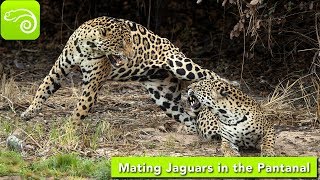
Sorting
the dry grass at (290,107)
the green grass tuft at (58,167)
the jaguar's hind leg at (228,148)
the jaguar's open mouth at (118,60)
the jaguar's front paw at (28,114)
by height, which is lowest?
the green grass tuft at (58,167)

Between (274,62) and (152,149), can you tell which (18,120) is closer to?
(152,149)

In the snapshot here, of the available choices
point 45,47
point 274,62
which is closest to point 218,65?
point 274,62

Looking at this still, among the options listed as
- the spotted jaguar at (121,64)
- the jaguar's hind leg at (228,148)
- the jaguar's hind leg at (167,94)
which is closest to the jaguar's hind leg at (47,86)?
the spotted jaguar at (121,64)

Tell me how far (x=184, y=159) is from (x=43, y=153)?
155cm

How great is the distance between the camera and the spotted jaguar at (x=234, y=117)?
28.2ft

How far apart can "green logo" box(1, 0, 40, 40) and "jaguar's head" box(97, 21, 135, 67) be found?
182cm

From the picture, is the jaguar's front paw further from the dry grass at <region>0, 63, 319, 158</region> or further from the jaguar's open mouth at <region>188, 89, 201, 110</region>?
the jaguar's open mouth at <region>188, 89, 201, 110</region>

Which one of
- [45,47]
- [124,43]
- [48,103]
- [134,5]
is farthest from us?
[134,5]

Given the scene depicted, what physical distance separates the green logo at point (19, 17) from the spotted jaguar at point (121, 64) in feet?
4.64

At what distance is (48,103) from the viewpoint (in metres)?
11.1

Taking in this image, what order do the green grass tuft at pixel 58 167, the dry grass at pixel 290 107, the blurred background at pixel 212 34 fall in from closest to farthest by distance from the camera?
the green grass tuft at pixel 58 167 < the dry grass at pixel 290 107 < the blurred background at pixel 212 34

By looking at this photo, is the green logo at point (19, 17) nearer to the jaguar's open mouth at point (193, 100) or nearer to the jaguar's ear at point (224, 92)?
the jaguar's open mouth at point (193, 100)

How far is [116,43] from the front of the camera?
368 inches

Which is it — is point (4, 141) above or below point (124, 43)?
below
